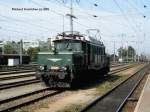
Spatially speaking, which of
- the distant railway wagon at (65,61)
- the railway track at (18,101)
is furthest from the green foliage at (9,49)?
the railway track at (18,101)

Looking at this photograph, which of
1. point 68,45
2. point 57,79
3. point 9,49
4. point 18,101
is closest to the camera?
point 18,101

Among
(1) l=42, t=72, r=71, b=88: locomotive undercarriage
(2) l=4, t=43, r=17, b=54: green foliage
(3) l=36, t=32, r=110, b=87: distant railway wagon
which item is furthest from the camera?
(2) l=4, t=43, r=17, b=54: green foliage

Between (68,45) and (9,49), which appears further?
(9,49)

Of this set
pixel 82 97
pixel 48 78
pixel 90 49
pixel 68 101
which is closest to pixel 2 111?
pixel 68 101

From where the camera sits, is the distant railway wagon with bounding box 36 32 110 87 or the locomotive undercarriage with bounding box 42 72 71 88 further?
the distant railway wagon with bounding box 36 32 110 87

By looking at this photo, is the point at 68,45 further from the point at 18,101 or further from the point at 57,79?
the point at 18,101

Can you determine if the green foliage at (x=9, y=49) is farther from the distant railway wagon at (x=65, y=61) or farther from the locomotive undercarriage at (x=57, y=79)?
the locomotive undercarriage at (x=57, y=79)

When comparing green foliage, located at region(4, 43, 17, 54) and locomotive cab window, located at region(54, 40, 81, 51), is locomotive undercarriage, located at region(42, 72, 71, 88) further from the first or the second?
green foliage, located at region(4, 43, 17, 54)

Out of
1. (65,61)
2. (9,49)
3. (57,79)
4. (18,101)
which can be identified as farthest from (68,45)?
(9,49)

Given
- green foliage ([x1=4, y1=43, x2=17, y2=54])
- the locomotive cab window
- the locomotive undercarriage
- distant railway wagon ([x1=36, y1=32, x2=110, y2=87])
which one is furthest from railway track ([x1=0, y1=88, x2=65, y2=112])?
green foliage ([x1=4, y1=43, x2=17, y2=54])

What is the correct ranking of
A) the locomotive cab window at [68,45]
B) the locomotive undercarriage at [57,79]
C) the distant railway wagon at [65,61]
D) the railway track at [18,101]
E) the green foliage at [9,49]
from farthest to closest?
the green foliage at [9,49], the locomotive cab window at [68,45], the distant railway wagon at [65,61], the locomotive undercarriage at [57,79], the railway track at [18,101]

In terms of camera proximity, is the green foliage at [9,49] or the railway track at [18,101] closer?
the railway track at [18,101]

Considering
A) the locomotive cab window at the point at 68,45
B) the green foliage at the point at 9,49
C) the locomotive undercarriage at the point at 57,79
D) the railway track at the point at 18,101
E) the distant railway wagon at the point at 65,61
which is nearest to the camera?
the railway track at the point at 18,101

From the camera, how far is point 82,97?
19047 mm
